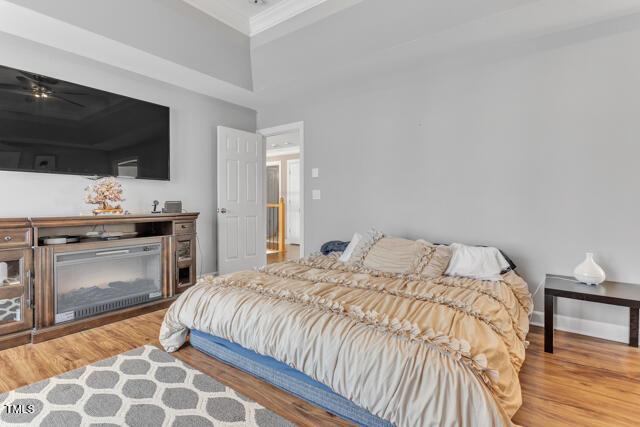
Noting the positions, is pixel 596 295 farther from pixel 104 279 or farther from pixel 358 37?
pixel 104 279

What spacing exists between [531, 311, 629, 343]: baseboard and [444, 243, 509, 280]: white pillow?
61 centimetres

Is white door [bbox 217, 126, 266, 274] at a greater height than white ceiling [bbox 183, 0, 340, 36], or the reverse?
white ceiling [bbox 183, 0, 340, 36]

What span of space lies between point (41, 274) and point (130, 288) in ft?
2.52

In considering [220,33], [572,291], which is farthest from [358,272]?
[220,33]

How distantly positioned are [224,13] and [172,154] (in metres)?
1.68

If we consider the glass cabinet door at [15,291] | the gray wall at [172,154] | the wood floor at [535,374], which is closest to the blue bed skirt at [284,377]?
the wood floor at [535,374]

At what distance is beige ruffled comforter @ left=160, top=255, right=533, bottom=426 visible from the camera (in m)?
1.33

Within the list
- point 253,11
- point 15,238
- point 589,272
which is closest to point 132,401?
point 15,238

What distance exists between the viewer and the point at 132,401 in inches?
71.0

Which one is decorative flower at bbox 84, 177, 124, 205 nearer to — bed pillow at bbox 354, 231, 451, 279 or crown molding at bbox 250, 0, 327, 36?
crown molding at bbox 250, 0, 327, 36

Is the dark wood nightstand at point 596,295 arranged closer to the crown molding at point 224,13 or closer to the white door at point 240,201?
the white door at point 240,201

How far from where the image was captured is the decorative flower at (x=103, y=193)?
315 centimetres

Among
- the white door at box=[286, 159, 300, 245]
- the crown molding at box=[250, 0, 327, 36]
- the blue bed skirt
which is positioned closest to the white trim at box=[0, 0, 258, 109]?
the crown molding at box=[250, 0, 327, 36]

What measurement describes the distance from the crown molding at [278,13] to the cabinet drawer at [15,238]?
9.77 feet
